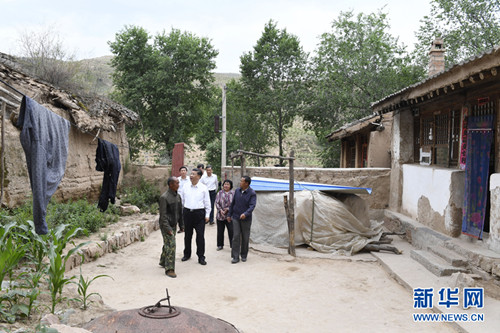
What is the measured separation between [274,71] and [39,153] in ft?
63.8

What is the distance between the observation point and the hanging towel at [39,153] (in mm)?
4078

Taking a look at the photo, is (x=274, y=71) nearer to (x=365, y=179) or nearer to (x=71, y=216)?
(x=365, y=179)

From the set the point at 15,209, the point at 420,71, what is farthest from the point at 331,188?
the point at 420,71

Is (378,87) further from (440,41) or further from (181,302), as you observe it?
(181,302)

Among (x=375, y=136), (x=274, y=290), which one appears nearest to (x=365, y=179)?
(x=375, y=136)

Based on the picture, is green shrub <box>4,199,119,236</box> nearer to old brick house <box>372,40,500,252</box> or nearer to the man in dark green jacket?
the man in dark green jacket

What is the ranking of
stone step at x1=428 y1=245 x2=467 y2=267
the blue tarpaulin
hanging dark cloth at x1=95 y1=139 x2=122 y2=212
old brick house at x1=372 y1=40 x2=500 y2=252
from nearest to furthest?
1. old brick house at x1=372 y1=40 x2=500 y2=252
2. stone step at x1=428 y1=245 x2=467 y2=267
3. hanging dark cloth at x1=95 y1=139 x2=122 y2=212
4. the blue tarpaulin

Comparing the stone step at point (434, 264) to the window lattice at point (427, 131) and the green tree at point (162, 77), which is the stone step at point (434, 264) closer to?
the window lattice at point (427, 131)

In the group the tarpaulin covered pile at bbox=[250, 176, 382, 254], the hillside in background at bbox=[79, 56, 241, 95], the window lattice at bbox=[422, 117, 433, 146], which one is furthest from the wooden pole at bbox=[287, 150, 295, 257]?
the hillside in background at bbox=[79, 56, 241, 95]

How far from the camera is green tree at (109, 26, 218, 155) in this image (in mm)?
22453

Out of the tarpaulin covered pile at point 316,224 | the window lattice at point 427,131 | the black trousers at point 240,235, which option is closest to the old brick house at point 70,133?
the black trousers at point 240,235

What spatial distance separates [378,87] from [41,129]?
52.8 feet

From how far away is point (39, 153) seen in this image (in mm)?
4168

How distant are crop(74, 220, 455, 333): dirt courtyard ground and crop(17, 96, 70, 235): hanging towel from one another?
5.31 ft
